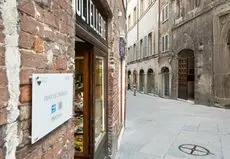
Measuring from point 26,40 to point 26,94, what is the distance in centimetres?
26

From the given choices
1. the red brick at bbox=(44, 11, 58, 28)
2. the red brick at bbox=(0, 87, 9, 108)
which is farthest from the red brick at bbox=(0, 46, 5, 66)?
the red brick at bbox=(44, 11, 58, 28)

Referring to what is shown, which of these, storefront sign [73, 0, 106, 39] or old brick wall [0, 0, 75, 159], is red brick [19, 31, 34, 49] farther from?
storefront sign [73, 0, 106, 39]

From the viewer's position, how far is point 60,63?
5.90 ft

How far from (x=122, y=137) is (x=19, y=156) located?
19.0 feet

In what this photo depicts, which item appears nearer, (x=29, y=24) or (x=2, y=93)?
(x=2, y=93)

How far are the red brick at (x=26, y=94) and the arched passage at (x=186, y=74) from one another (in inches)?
639

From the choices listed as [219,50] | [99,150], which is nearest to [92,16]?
[99,150]

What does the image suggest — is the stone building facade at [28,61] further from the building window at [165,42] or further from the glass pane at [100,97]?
the building window at [165,42]

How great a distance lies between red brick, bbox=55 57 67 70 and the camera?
5.69 ft

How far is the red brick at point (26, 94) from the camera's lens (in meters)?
1.22

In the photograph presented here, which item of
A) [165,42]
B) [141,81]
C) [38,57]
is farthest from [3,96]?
[141,81]

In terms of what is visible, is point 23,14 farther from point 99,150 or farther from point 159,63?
point 159,63

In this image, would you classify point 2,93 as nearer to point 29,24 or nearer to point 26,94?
point 26,94

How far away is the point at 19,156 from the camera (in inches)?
47.1
